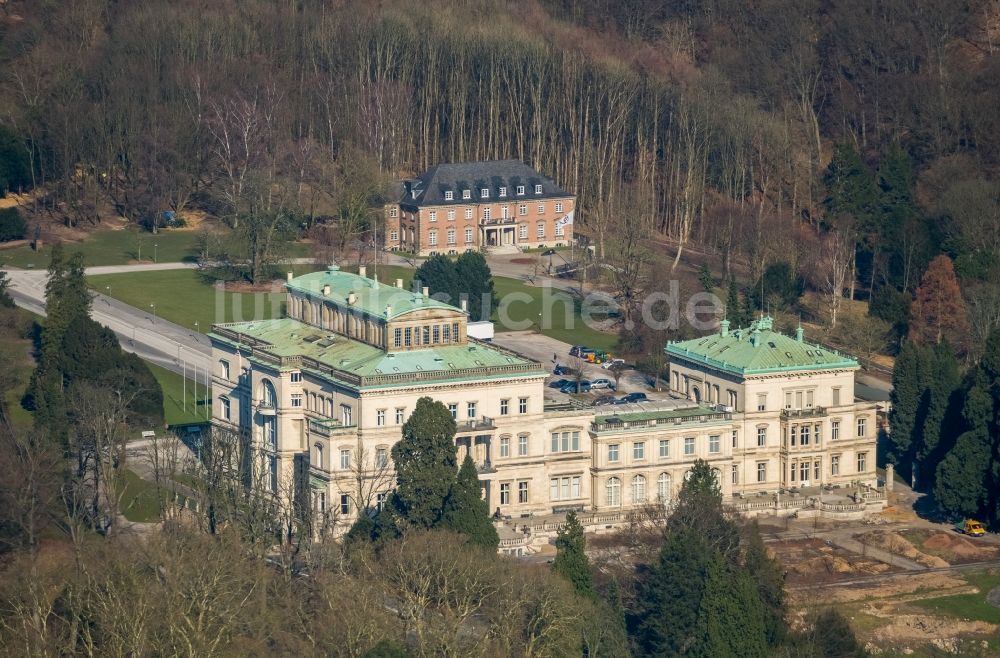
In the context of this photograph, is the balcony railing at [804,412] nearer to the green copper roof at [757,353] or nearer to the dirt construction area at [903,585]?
the green copper roof at [757,353]

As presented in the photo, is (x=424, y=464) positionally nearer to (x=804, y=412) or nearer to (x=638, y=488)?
(x=638, y=488)

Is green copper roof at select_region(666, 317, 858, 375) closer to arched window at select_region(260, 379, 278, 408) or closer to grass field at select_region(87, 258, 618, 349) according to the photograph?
arched window at select_region(260, 379, 278, 408)

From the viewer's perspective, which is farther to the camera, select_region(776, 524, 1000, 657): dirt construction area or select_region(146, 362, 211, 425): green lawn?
select_region(146, 362, 211, 425): green lawn

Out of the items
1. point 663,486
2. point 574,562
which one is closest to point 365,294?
point 663,486

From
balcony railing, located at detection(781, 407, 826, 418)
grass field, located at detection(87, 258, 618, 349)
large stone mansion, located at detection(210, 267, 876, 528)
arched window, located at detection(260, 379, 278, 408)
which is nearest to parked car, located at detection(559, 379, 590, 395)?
large stone mansion, located at detection(210, 267, 876, 528)

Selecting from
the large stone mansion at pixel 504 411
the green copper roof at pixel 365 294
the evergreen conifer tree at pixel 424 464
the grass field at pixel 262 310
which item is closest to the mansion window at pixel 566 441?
the large stone mansion at pixel 504 411
